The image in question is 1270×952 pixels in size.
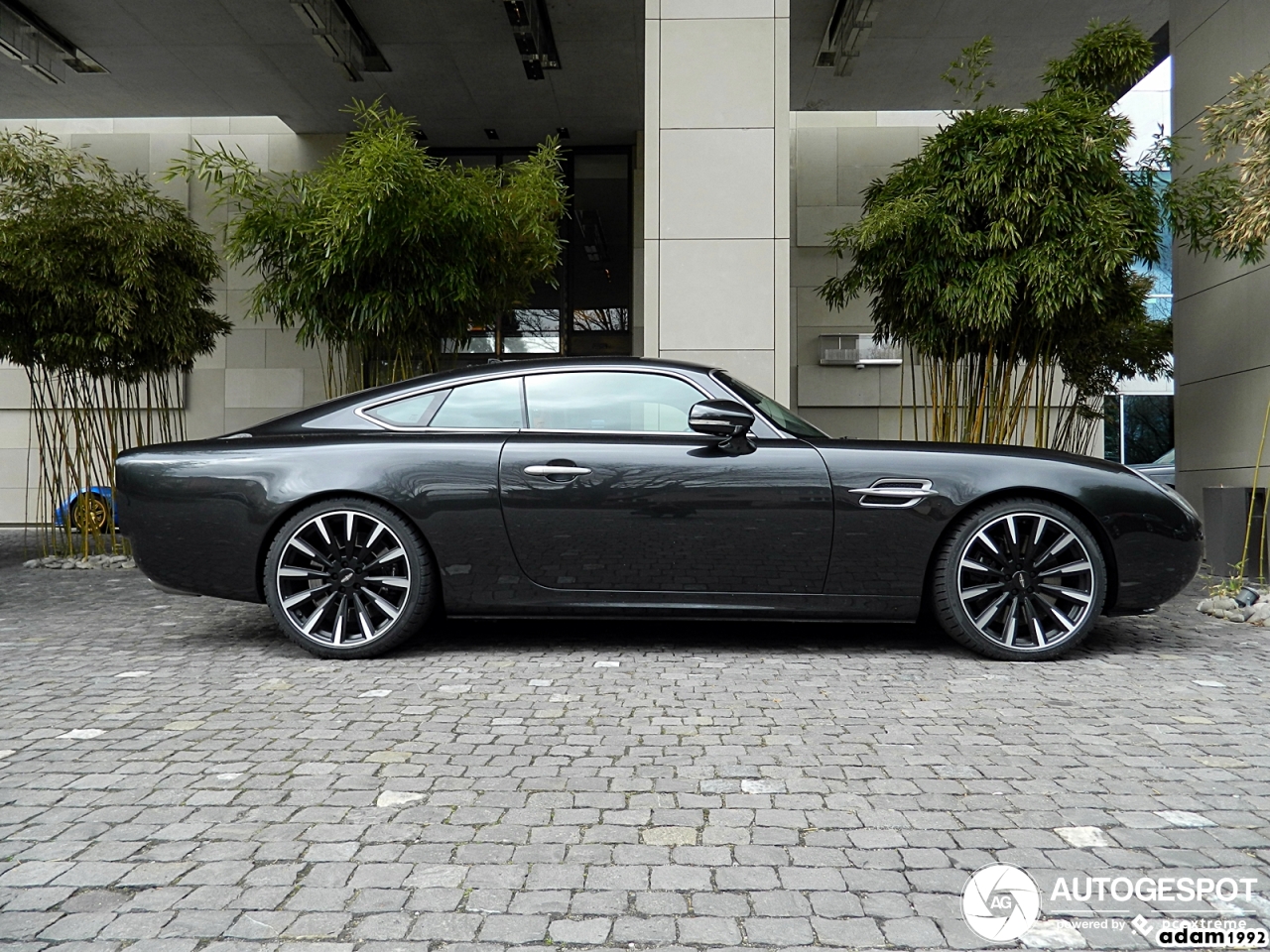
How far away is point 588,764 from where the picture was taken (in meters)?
2.70

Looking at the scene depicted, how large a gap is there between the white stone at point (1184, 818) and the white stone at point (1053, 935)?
2.18 feet

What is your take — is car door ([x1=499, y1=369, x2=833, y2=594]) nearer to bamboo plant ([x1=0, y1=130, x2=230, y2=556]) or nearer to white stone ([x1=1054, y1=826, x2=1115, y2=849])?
white stone ([x1=1054, y1=826, x2=1115, y2=849])

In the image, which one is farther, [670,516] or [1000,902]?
[670,516]

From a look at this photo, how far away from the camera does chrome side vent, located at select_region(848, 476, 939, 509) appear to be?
3.97 m

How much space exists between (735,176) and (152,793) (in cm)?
576

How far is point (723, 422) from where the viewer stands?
398 centimetres

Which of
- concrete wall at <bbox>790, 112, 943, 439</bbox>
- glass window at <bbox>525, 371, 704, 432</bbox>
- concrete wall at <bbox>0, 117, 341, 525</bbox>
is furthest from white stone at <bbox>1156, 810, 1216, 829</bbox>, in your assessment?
concrete wall at <bbox>0, 117, 341, 525</bbox>

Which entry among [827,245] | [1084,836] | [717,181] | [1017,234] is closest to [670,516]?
[1084,836]

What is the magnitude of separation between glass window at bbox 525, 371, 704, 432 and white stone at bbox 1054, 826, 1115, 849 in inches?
90.3

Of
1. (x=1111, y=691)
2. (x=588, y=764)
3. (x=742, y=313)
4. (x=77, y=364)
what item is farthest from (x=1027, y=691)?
(x=77, y=364)

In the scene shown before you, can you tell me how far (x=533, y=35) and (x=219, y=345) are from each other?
596cm

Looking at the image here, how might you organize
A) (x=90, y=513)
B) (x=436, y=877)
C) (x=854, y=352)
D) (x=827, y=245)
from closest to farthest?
(x=436, y=877) < (x=90, y=513) < (x=854, y=352) < (x=827, y=245)

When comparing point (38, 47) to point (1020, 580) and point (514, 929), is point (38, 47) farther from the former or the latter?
point (514, 929)

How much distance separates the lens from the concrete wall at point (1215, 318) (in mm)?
6852
